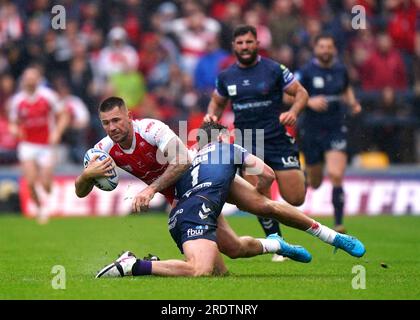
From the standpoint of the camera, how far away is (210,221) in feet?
32.7

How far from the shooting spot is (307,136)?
51.1 ft

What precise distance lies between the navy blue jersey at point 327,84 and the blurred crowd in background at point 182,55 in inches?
209

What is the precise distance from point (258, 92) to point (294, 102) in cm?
47

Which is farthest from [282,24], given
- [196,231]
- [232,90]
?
[196,231]

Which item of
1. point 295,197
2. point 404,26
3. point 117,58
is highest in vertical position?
point 404,26

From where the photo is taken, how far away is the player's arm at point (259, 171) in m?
10.2

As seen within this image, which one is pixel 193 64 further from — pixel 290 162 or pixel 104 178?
pixel 104 178

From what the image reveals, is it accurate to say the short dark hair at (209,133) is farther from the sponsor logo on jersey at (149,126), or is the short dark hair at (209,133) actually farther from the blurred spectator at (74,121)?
the blurred spectator at (74,121)

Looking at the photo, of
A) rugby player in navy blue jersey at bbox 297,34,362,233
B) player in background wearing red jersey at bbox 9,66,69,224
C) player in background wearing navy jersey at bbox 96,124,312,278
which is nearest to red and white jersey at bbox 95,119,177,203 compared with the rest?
player in background wearing navy jersey at bbox 96,124,312,278

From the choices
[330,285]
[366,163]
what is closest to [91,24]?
[366,163]

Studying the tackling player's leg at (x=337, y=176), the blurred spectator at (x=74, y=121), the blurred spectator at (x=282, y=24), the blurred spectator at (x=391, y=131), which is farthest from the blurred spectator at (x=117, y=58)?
the tackling player's leg at (x=337, y=176)

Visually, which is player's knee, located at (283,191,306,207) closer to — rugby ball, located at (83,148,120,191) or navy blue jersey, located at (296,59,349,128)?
navy blue jersey, located at (296,59,349,128)

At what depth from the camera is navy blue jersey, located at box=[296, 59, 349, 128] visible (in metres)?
15.3
